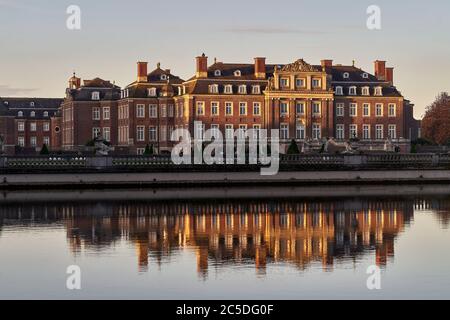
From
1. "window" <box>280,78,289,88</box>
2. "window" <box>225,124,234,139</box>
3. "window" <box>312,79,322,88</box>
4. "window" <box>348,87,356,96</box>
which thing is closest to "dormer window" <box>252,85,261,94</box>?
"window" <box>280,78,289,88</box>

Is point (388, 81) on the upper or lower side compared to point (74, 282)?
upper

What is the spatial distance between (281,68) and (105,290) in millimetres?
72486

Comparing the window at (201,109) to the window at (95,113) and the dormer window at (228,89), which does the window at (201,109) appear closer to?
the dormer window at (228,89)

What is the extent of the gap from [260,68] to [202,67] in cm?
574

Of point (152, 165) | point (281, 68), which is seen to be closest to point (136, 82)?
point (281, 68)

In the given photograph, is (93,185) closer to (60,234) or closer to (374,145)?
(60,234)

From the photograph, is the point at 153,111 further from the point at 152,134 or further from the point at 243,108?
the point at 243,108

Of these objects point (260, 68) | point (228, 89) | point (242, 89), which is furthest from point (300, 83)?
point (228, 89)

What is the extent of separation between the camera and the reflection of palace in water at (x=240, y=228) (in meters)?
22.9

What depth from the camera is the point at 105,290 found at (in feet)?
60.2

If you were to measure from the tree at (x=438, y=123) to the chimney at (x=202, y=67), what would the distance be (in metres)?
27.5

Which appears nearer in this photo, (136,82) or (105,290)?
(105,290)

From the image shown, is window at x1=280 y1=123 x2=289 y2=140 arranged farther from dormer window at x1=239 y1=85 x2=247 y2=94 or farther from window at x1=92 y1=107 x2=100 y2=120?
window at x1=92 y1=107 x2=100 y2=120

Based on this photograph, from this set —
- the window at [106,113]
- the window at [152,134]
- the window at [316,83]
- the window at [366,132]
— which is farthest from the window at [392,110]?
the window at [106,113]
